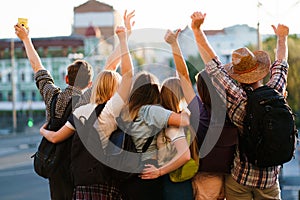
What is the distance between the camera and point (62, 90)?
3.68 metres

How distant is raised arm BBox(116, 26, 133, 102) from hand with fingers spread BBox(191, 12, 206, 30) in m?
0.46

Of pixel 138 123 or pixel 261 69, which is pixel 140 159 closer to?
pixel 138 123

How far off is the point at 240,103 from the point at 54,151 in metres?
1.34

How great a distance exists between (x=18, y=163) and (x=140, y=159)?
20.9 metres

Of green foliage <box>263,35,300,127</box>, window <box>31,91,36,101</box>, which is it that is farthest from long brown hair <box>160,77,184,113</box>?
window <box>31,91,36,101</box>

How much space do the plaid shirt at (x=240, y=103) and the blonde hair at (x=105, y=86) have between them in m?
0.59

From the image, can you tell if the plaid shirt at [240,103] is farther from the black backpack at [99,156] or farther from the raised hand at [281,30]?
the black backpack at [99,156]

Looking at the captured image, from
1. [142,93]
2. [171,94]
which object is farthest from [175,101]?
[142,93]

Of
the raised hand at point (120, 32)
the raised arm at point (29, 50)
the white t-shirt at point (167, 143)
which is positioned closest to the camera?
the white t-shirt at point (167, 143)

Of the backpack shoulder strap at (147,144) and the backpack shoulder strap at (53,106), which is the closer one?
the backpack shoulder strap at (147,144)

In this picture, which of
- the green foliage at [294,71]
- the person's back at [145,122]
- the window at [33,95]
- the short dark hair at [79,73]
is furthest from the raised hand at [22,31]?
the window at [33,95]

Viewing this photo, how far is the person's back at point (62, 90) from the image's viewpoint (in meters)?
3.61

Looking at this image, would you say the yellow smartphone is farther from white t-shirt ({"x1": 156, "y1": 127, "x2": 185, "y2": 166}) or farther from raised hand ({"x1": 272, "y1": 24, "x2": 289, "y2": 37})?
raised hand ({"x1": 272, "y1": 24, "x2": 289, "y2": 37})

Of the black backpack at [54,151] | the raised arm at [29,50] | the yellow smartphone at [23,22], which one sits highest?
the yellow smartphone at [23,22]
